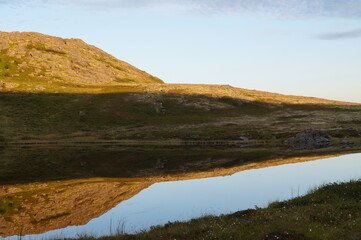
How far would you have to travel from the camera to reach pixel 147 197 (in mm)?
38531

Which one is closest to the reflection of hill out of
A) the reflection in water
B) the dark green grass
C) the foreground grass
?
the reflection in water

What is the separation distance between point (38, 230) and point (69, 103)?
438 ft

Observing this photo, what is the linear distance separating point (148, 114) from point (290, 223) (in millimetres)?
129881

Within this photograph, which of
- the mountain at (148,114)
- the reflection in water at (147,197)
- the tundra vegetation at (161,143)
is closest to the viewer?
the tundra vegetation at (161,143)

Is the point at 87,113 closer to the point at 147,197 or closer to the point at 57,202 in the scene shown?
the point at 57,202

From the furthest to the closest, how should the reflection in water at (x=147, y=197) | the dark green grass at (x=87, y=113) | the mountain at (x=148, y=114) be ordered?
the dark green grass at (x=87, y=113) < the mountain at (x=148, y=114) < the reflection in water at (x=147, y=197)

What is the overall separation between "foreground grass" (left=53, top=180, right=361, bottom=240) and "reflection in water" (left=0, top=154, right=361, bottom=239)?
5.65 metres

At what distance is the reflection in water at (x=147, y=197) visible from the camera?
96.0ft

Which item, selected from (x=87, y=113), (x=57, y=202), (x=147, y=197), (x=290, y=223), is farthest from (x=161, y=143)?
(x=290, y=223)

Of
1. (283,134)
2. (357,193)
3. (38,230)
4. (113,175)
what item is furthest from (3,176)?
(283,134)

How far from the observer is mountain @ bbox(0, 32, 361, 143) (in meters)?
115

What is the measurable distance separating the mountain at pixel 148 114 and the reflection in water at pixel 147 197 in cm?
5541

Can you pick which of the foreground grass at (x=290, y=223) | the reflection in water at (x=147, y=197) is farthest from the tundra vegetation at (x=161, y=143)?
the reflection in water at (x=147, y=197)

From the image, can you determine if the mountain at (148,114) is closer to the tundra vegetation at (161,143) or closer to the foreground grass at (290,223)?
the tundra vegetation at (161,143)
